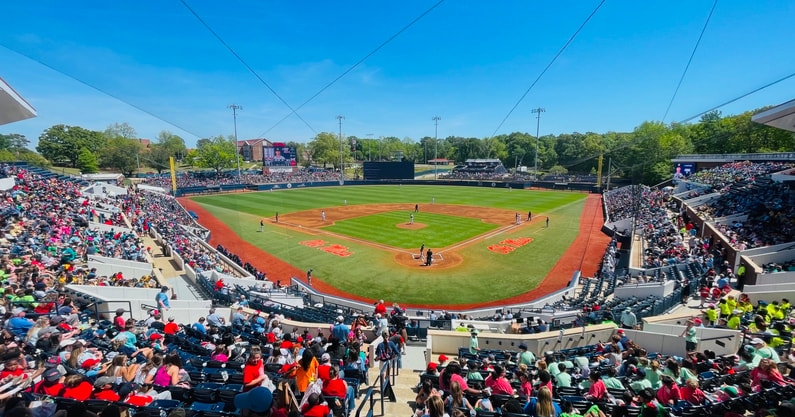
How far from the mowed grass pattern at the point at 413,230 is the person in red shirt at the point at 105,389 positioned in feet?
75.4

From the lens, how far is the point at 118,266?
52.3 feet

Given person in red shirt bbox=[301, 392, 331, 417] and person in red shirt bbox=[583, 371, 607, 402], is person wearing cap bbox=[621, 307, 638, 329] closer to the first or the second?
person in red shirt bbox=[583, 371, 607, 402]

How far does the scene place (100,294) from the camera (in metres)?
11.9

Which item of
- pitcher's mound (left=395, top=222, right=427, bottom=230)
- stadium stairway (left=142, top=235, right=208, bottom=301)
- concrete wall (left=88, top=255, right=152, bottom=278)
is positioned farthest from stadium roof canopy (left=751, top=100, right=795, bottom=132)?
pitcher's mound (left=395, top=222, right=427, bottom=230)

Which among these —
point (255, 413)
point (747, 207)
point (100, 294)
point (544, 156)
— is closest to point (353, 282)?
point (100, 294)

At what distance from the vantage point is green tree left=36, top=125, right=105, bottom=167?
7606cm

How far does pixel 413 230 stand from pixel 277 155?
67.6 meters

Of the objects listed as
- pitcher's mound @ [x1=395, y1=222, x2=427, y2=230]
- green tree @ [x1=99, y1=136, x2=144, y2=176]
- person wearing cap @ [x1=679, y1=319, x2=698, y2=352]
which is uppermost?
green tree @ [x1=99, y1=136, x2=144, y2=176]

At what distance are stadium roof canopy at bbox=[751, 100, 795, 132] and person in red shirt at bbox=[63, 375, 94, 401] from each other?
11.7 metres

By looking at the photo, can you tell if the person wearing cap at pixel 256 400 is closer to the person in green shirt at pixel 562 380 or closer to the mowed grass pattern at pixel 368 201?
the person in green shirt at pixel 562 380

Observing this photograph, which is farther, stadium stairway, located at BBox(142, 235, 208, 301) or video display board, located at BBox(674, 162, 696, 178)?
video display board, located at BBox(674, 162, 696, 178)

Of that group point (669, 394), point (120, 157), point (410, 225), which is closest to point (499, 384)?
point (669, 394)

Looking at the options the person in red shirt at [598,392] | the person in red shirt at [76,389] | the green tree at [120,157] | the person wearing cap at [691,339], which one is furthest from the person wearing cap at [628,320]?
the green tree at [120,157]

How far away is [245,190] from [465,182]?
48104 millimetres
